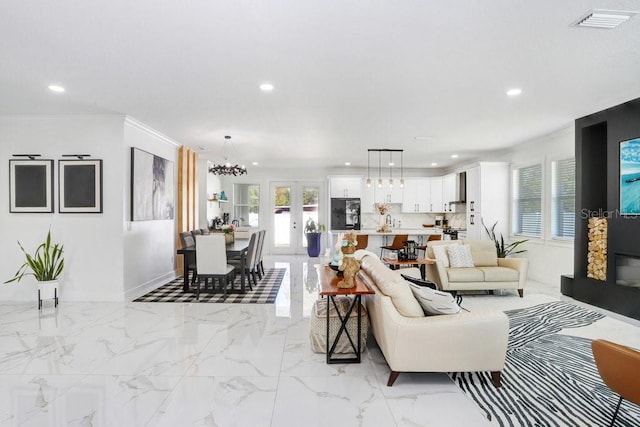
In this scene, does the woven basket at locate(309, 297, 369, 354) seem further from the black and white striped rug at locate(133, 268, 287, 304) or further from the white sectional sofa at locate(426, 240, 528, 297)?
the white sectional sofa at locate(426, 240, 528, 297)

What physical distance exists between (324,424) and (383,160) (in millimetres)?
7458

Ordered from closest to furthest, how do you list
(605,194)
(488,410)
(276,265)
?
(488,410)
(605,194)
(276,265)

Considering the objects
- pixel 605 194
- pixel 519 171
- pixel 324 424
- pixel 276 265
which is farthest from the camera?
pixel 276 265

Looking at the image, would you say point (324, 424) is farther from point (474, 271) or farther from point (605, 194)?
point (605, 194)

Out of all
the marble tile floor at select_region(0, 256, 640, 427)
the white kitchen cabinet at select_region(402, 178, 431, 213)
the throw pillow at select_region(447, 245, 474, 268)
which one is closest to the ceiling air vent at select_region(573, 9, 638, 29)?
the marble tile floor at select_region(0, 256, 640, 427)

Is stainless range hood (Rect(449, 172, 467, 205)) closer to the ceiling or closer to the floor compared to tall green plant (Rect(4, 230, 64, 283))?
closer to the ceiling

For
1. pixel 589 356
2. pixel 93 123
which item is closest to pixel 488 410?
pixel 589 356

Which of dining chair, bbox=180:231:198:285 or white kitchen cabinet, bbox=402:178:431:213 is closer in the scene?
dining chair, bbox=180:231:198:285

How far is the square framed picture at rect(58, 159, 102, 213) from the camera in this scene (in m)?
5.19

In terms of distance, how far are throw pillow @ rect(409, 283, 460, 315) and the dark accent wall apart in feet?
10.2

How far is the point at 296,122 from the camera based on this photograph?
5305mm

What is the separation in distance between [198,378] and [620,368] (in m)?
2.76

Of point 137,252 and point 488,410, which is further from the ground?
point 137,252

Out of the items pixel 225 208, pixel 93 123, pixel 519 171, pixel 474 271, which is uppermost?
pixel 93 123
